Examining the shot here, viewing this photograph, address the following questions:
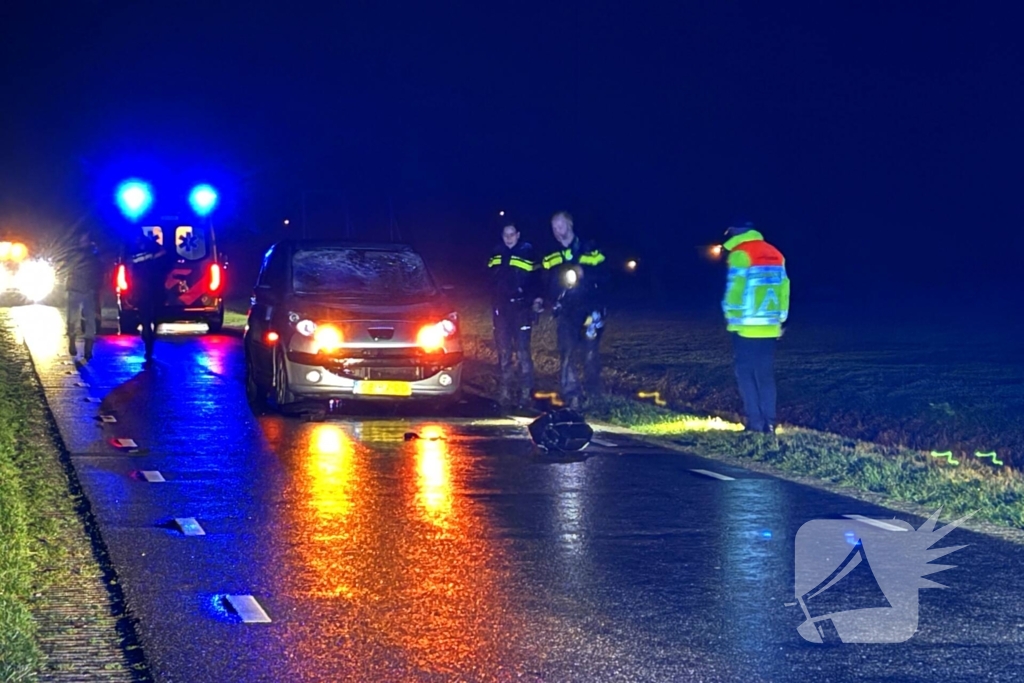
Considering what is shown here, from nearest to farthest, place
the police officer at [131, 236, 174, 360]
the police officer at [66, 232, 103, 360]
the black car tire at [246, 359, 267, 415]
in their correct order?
the black car tire at [246, 359, 267, 415], the police officer at [131, 236, 174, 360], the police officer at [66, 232, 103, 360]

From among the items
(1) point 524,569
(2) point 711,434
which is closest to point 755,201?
(2) point 711,434

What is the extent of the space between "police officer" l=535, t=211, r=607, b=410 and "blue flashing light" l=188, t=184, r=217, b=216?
11.8 metres

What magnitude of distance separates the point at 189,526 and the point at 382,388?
535 centimetres

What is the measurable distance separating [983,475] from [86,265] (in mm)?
12649

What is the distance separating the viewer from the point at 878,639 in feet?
21.6

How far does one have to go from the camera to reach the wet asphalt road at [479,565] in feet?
20.5

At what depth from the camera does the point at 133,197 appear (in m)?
25.3

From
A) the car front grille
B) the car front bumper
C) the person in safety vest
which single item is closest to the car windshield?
the car front grille

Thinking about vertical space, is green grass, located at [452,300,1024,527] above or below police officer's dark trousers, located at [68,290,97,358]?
below

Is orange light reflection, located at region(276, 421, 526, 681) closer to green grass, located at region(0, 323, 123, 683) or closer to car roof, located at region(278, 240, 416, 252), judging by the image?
green grass, located at region(0, 323, 123, 683)

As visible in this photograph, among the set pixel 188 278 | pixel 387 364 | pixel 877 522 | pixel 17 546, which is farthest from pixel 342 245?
pixel 188 278

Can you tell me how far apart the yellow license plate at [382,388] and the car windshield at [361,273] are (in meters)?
1.07

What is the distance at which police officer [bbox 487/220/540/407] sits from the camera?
1517cm

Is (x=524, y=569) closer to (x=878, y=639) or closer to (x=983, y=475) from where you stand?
(x=878, y=639)
